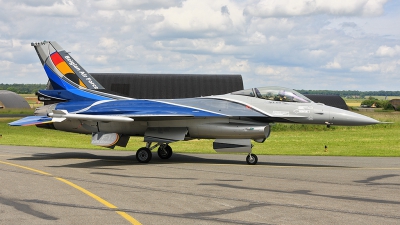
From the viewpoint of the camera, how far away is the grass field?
26031 millimetres

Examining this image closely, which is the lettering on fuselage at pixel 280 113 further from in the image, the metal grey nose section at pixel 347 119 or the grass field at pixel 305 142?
the grass field at pixel 305 142

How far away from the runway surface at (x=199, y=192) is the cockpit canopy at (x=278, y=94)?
235cm

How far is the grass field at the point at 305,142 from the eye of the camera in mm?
26031

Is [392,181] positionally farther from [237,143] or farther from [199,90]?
[199,90]

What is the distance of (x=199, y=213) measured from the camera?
9.45 metres

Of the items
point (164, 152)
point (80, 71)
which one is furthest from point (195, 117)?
point (80, 71)

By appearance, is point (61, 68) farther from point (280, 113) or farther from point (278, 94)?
point (280, 113)

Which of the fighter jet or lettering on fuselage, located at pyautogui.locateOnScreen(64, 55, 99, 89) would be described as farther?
lettering on fuselage, located at pyautogui.locateOnScreen(64, 55, 99, 89)

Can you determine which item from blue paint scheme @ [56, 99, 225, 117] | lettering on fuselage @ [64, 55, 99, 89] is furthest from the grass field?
blue paint scheme @ [56, 99, 225, 117]

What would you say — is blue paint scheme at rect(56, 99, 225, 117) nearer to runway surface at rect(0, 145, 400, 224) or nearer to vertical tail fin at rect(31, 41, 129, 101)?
vertical tail fin at rect(31, 41, 129, 101)

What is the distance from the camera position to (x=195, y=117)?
1903cm

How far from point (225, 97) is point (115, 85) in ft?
109

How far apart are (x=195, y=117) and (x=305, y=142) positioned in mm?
13711

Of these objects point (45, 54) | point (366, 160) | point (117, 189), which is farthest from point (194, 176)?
point (45, 54)
